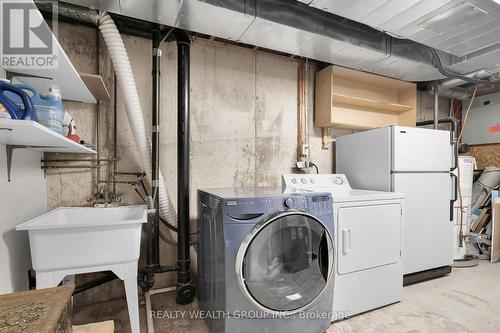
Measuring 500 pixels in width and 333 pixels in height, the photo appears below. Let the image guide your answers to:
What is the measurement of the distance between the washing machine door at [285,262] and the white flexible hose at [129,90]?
3.17ft

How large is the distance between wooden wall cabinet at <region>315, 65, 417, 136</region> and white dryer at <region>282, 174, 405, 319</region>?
3.67ft

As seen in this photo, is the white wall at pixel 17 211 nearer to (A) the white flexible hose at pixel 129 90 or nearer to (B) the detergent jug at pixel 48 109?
(B) the detergent jug at pixel 48 109

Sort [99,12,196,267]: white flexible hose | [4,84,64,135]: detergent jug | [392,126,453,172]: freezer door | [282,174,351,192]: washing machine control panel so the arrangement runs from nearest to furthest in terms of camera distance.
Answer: [4,84,64,135]: detergent jug, [99,12,196,267]: white flexible hose, [282,174,351,192]: washing machine control panel, [392,126,453,172]: freezer door

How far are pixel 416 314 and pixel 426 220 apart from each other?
0.98m

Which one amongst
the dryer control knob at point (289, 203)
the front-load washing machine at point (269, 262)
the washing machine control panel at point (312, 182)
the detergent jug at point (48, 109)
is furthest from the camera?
the washing machine control panel at point (312, 182)

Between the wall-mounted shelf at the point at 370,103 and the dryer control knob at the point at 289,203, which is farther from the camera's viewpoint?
the wall-mounted shelf at the point at 370,103

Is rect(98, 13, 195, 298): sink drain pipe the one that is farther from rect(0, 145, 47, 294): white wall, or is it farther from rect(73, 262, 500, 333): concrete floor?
rect(0, 145, 47, 294): white wall

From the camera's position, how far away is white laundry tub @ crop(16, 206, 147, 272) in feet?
3.90

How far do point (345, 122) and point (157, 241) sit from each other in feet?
7.70

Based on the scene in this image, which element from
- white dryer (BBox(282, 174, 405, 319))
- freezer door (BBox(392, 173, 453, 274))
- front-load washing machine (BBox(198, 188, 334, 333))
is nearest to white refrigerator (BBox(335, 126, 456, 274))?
freezer door (BBox(392, 173, 453, 274))

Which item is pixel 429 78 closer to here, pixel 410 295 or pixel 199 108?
pixel 410 295

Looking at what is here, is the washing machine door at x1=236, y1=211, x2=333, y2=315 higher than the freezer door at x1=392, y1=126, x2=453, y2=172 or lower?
lower

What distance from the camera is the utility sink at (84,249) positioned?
119 cm

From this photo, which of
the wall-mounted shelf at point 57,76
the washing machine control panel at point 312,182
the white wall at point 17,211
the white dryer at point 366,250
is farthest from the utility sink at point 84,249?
the washing machine control panel at point 312,182
